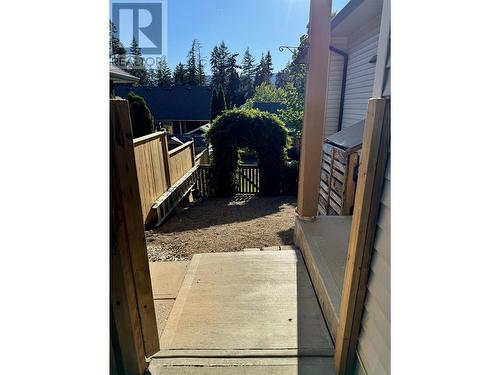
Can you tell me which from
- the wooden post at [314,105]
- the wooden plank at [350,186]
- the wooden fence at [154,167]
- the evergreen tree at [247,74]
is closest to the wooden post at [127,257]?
the wooden post at [314,105]

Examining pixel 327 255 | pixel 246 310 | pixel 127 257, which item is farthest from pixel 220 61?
pixel 127 257

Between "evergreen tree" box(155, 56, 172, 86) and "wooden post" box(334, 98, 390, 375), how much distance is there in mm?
42251

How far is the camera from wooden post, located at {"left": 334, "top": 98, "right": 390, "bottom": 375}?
1152 millimetres

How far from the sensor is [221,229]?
5.22 meters

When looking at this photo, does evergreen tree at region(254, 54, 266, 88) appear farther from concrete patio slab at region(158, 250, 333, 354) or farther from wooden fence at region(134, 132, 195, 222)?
concrete patio slab at region(158, 250, 333, 354)

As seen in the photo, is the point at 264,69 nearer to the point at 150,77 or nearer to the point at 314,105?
the point at 150,77

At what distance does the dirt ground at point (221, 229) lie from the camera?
4234 millimetres

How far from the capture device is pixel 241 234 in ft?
15.9

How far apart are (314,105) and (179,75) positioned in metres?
40.6

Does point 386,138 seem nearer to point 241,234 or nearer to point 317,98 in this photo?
point 317,98

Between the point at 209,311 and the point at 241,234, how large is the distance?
2.69 meters

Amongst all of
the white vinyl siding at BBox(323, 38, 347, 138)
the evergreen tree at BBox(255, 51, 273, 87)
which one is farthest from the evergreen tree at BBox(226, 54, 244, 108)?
the white vinyl siding at BBox(323, 38, 347, 138)
